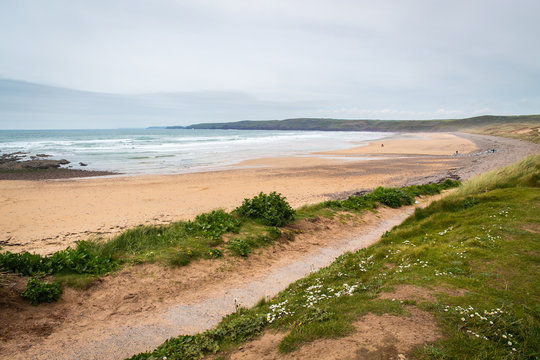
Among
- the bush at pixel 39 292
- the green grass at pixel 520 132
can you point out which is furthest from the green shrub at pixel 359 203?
the green grass at pixel 520 132

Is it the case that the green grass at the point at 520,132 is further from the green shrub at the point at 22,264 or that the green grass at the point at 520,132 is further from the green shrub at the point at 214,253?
the green shrub at the point at 22,264

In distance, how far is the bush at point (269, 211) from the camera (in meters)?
10.1

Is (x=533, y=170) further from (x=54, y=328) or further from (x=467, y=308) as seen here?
(x=54, y=328)

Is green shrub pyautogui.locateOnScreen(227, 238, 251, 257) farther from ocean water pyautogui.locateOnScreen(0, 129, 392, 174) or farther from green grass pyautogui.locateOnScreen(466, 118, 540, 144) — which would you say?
green grass pyautogui.locateOnScreen(466, 118, 540, 144)

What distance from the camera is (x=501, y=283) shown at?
4.43 metres

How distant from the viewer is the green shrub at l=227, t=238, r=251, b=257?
8203 mm

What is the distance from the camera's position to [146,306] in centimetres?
606

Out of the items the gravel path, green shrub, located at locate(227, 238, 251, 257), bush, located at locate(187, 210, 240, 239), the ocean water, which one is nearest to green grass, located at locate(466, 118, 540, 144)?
the ocean water

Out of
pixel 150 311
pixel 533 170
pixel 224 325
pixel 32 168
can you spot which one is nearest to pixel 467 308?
pixel 224 325

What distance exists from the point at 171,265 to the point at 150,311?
4.64 ft

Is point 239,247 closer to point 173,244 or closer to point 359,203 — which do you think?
point 173,244

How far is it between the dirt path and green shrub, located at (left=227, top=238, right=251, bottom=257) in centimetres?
30

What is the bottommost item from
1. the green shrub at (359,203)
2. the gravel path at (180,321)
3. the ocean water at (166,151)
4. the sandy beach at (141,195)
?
the gravel path at (180,321)

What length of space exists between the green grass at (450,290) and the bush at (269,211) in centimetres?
341
